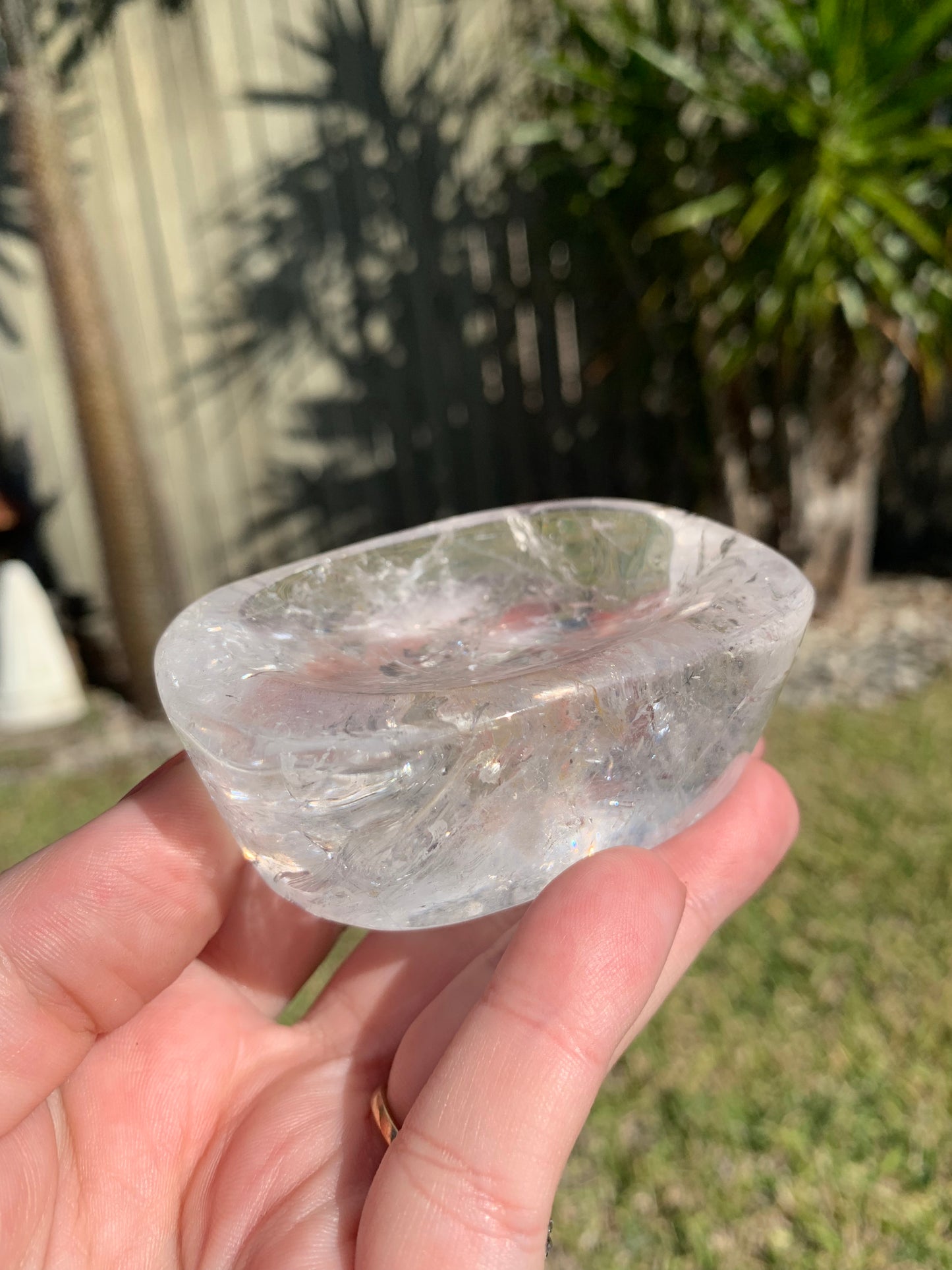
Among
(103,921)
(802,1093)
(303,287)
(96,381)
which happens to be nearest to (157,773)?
(103,921)

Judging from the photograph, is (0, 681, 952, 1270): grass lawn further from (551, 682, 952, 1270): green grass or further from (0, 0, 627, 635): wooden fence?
(0, 0, 627, 635): wooden fence

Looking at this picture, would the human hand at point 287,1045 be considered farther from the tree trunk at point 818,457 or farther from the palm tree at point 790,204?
the tree trunk at point 818,457

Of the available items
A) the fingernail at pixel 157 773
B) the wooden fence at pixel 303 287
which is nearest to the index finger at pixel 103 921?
the fingernail at pixel 157 773

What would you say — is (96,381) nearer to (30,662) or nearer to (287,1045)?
(30,662)

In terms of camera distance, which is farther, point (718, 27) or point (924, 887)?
point (718, 27)

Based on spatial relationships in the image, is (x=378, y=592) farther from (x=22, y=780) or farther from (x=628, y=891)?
(x=22, y=780)

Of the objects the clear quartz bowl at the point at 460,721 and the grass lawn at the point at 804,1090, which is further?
the grass lawn at the point at 804,1090

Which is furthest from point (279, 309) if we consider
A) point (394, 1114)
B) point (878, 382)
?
point (394, 1114)
